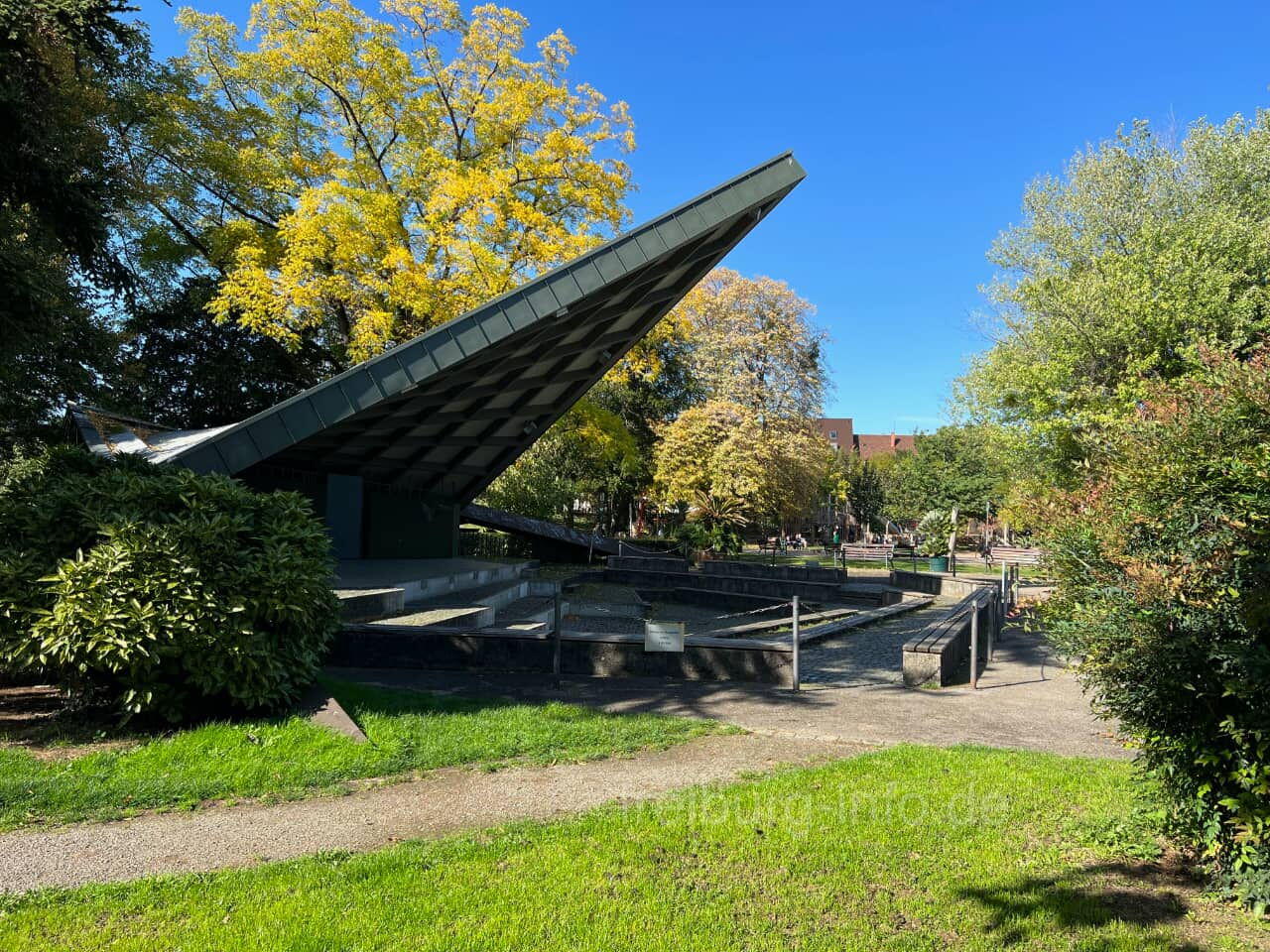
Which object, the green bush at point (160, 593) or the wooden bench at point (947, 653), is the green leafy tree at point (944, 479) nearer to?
the wooden bench at point (947, 653)

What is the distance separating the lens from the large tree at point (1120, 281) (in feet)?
64.2

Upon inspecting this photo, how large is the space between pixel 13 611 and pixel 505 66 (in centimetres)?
2099

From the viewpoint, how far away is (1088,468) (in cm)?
505

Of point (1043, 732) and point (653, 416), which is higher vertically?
point (653, 416)

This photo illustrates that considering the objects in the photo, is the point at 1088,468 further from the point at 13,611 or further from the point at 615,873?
the point at 13,611

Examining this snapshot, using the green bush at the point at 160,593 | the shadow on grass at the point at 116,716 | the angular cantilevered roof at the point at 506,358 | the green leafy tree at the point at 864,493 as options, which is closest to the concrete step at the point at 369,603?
the angular cantilevered roof at the point at 506,358

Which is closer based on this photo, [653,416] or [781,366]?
[781,366]

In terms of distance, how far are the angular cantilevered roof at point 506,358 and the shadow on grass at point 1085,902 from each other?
9916 mm

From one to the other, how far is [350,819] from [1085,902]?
181 inches

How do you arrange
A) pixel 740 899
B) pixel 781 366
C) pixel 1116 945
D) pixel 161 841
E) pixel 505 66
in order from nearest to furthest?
pixel 1116 945
pixel 740 899
pixel 161 841
pixel 505 66
pixel 781 366

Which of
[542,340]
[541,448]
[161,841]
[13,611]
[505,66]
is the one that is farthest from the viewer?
[541,448]

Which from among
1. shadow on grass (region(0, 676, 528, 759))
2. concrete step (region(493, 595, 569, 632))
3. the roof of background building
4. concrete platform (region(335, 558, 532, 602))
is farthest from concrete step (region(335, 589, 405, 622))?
the roof of background building

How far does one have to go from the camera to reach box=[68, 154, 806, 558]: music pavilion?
12.0 metres

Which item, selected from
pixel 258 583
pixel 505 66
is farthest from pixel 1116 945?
pixel 505 66
